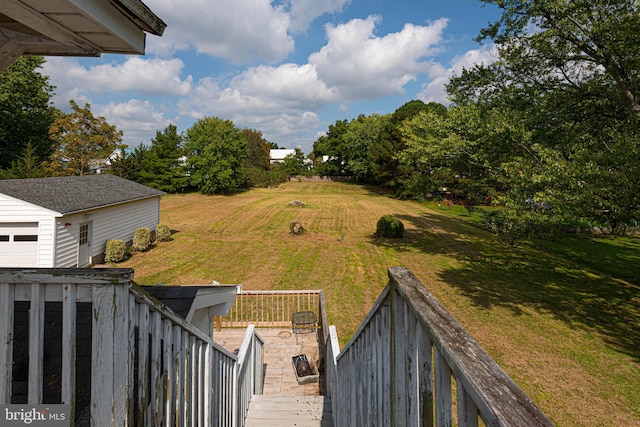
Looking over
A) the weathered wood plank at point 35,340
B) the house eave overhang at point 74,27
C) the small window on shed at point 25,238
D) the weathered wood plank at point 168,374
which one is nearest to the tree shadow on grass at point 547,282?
the weathered wood plank at point 168,374

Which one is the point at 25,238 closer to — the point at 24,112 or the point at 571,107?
the point at 571,107

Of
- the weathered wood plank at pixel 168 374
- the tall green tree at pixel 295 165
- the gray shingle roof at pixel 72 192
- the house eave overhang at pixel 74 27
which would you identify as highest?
the tall green tree at pixel 295 165

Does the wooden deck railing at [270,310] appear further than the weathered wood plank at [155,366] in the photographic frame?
Yes

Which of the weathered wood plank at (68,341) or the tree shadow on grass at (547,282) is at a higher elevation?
the weathered wood plank at (68,341)

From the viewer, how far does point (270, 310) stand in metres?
9.47

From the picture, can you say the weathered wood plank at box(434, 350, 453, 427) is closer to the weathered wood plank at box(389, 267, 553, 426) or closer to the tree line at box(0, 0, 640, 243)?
the weathered wood plank at box(389, 267, 553, 426)

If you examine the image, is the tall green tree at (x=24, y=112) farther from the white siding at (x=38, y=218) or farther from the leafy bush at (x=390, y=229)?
the leafy bush at (x=390, y=229)

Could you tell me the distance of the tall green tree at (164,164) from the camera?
33.1 metres

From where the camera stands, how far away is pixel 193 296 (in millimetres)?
4488

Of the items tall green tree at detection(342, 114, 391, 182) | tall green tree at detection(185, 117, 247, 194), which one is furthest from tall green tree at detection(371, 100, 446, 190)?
tall green tree at detection(185, 117, 247, 194)

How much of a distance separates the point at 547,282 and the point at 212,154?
107 feet

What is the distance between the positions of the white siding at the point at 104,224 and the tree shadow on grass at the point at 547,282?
39.6 feet

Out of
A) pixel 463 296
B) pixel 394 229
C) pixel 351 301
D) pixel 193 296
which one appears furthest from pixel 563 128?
pixel 193 296

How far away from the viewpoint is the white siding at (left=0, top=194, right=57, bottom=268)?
1030cm
